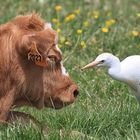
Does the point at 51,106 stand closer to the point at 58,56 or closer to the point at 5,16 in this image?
the point at 58,56

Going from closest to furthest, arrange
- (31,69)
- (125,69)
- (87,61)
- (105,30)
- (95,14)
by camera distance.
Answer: (31,69), (125,69), (87,61), (105,30), (95,14)

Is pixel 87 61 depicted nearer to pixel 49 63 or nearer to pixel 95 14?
pixel 95 14

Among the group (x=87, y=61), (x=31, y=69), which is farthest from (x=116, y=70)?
(x=87, y=61)

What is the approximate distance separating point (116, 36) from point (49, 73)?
2840mm

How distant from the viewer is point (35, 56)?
5.21 meters

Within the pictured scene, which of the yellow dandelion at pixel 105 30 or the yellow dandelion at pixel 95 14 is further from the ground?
the yellow dandelion at pixel 95 14

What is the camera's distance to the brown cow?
5.28 meters

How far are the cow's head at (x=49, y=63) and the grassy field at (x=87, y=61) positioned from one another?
9.0 inches

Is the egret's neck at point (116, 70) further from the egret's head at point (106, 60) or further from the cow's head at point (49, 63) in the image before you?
the cow's head at point (49, 63)

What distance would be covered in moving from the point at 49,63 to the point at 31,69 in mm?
132

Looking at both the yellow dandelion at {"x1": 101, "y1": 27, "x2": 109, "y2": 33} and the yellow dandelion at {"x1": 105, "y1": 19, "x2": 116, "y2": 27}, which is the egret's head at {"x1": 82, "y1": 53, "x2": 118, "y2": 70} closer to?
the yellow dandelion at {"x1": 101, "y1": 27, "x2": 109, "y2": 33}

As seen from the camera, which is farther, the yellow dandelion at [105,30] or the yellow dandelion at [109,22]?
the yellow dandelion at [109,22]

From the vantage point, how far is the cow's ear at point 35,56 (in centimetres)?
519

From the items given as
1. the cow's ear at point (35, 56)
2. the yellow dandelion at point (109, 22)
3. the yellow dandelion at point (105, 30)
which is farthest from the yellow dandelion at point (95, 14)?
the cow's ear at point (35, 56)
